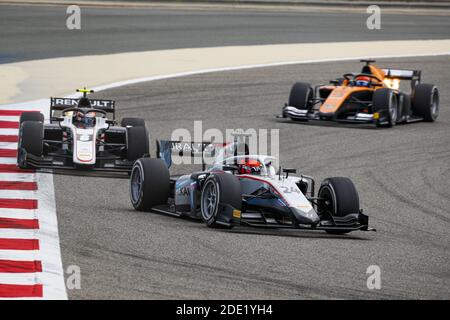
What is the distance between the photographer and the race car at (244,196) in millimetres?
13281

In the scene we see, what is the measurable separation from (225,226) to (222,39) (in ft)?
76.4

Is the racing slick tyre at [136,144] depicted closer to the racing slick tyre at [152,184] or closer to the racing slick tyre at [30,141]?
the racing slick tyre at [30,141]

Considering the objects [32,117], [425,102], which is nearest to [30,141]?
[32,117]

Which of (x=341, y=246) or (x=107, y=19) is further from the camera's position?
(x=107, y=19)

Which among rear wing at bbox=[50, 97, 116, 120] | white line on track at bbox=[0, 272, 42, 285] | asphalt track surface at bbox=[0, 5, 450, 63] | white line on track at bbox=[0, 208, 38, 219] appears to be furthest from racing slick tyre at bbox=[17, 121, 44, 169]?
asphalt track surface at bbox=[0, 5, 450, 63]

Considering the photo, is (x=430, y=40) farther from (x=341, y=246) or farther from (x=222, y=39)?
(x=341, y=246)

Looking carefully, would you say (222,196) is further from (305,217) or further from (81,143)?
(81,143)

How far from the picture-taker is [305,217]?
13.3 metres

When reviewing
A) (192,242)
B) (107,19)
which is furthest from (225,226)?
(107,19)

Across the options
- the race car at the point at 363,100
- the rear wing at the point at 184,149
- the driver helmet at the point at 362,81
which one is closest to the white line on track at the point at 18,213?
the rear wing at the point at 184,149

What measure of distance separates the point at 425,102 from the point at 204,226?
1292cm

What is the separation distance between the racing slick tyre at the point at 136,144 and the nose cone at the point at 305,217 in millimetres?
5376

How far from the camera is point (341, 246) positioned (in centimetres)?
1284

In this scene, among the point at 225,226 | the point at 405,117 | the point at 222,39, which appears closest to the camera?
the point at 225,226
